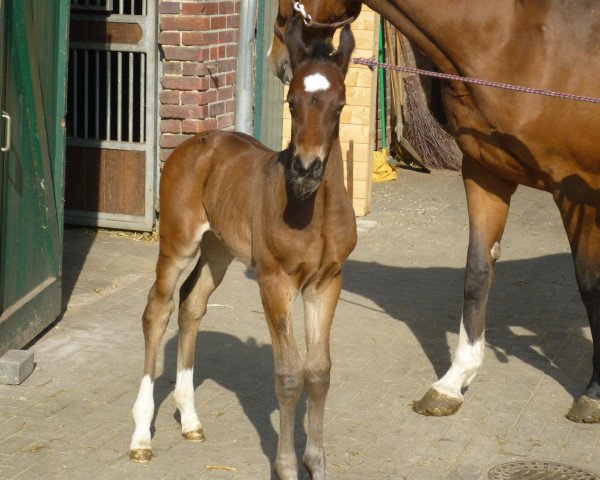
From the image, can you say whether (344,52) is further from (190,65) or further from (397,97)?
(397,97)

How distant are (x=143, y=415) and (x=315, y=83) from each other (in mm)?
1931

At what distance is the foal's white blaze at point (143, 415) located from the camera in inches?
198

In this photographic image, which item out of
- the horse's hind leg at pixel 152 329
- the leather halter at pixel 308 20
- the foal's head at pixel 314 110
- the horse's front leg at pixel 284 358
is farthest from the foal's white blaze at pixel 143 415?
the leather halter at pixel 308 20

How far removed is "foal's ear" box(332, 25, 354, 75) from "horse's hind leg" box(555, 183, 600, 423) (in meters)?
1.91

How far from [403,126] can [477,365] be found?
7.88m

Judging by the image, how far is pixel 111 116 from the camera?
30.9ft

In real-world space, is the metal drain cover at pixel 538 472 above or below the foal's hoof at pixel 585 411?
below

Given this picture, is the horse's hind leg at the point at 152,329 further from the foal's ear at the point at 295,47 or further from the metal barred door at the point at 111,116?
the metal barred door at the point at 111,116

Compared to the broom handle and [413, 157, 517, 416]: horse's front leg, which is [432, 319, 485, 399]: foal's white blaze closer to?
[413, 157, 517, 416]: horse's front leg

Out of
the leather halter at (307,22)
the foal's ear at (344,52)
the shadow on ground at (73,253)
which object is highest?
A: the leather halter at (307,22)

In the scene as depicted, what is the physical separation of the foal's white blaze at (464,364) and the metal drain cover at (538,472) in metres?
0.84

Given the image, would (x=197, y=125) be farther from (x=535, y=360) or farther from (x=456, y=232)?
(x=535, y=360)

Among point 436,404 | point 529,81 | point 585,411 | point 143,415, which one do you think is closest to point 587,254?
point 585,411

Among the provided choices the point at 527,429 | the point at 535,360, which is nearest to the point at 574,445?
the point at 527,429
